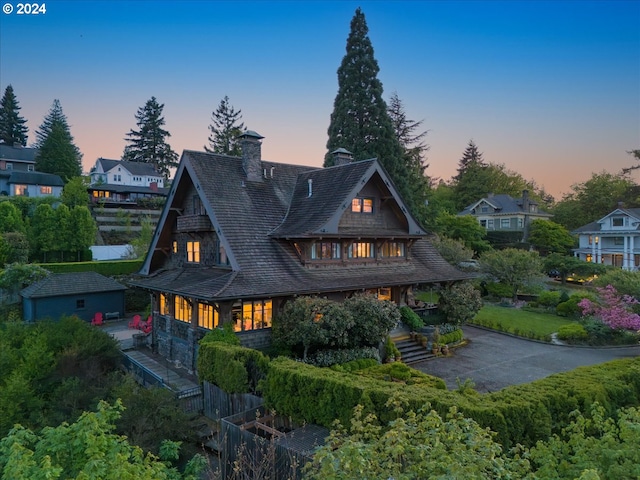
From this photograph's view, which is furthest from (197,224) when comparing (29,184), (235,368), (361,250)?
(29,184)

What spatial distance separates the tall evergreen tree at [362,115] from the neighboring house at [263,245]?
14.9m

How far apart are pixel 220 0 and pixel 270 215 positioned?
13899 millimetres

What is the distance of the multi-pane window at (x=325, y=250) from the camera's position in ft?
66.4

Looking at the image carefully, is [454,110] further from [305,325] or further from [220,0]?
[305,325]

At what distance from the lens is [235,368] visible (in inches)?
509

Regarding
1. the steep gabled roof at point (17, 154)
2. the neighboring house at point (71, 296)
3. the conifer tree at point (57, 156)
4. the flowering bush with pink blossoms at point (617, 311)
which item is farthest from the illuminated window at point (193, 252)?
the steep gabled roof at point (17, 154)

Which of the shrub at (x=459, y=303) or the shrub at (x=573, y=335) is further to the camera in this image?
the shrub at (x=573, y=335)

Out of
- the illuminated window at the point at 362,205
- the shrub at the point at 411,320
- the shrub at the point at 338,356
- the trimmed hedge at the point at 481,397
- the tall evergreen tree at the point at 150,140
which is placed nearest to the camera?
the trimmed hedge at the point at 481,397

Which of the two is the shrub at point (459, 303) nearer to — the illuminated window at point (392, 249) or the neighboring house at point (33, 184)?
the illuminated window at point (392, 249)

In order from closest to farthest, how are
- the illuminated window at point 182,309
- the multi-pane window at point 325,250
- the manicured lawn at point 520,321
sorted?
the illuminated window at point 182,309 < the multi-pane window at point 325,250 < the manicured lawn at point 520,321

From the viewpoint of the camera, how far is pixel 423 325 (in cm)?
2195

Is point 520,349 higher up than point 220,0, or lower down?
lower down

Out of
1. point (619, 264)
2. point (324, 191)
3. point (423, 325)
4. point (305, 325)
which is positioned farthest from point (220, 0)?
point (619, 264)

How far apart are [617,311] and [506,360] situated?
907 centimetres
